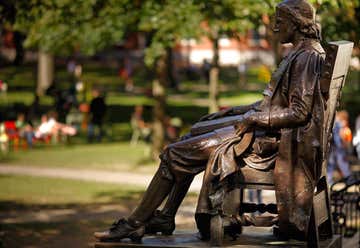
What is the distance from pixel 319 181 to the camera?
10609mm

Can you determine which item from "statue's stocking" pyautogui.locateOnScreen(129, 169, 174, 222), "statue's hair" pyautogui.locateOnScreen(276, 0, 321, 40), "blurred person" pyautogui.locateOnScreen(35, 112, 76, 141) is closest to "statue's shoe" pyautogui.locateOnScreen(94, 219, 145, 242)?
"statue's stocking" pyautogui.locateOnScreen(129, 169, 174, 222)

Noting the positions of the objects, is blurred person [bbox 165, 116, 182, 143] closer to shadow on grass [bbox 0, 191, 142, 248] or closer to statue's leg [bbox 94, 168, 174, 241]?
shadow on grass [bbox 0, 191, 142, 248]

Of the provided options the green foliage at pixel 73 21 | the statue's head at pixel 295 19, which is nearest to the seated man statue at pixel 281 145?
the statue's head at pixel 295 19

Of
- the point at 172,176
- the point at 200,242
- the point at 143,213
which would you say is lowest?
the point at 200,242

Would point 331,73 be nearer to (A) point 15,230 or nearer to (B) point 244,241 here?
(B) point 244,241

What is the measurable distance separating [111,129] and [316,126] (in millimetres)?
26824

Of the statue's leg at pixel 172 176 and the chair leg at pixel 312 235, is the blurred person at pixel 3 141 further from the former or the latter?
the chair leg at pixel 312 235

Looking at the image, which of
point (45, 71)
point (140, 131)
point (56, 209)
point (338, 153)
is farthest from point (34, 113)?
point (56, 209)

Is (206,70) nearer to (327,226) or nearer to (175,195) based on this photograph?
(327,226)

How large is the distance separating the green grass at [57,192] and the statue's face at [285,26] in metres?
9.68

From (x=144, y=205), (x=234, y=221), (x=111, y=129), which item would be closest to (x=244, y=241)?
(x=234, y=221)

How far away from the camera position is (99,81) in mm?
56031

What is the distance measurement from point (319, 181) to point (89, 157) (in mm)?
17813

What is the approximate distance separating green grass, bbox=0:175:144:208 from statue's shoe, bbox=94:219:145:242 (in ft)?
28.8
